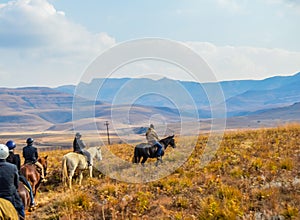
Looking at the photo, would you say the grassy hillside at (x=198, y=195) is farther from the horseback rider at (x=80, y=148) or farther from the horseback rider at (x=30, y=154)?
the horseback rider at (x=30, y=154)

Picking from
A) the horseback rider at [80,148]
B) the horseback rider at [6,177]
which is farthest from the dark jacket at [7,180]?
the horseback rider at [80,148]

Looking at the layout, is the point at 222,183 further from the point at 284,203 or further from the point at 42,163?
the point at 42,163

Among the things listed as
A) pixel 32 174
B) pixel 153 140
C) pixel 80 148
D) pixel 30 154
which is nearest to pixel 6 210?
pixel 32 174

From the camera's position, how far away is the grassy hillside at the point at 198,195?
9.38 meters

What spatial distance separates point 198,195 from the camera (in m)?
11.4

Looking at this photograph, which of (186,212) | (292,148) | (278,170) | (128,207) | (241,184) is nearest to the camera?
(186,212)

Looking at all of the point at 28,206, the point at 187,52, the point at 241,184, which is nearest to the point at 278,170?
the point at 241,184

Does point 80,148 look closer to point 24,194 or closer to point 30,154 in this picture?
point 30,154

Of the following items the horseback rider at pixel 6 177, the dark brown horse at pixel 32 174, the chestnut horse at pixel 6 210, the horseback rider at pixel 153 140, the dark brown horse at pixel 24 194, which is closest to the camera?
the chestnut horse at pixel 6 210

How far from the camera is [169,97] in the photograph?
46.8 ft

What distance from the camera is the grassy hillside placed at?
938 cm

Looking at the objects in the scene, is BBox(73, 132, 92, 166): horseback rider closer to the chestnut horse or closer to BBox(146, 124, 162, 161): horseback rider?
BBox(146, 124, 162, 161): horseback rider

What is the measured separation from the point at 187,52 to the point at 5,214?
346 inches

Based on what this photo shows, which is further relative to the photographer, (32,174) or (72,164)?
(72,164)
